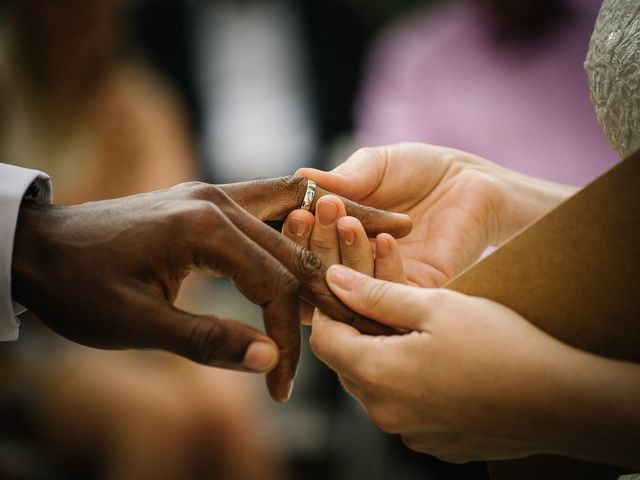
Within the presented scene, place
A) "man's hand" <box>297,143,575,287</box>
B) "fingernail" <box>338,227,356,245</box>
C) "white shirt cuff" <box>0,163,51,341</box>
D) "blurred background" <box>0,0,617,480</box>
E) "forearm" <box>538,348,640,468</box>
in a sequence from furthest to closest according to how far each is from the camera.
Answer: "blurred background" <box>0,0,617,480</box>
"man's hand" <box>297,143,575,287</box>
"fingernail" <box>338,227,356,245</box>
"white shirt cuff" <box>0,163,51,341</box>
"forearm" <box>538,348,640,468</box>

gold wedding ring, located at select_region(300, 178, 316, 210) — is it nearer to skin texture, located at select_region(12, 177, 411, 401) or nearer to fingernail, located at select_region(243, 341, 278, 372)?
skin texture, located at select_region(12, 177, 411, 401)

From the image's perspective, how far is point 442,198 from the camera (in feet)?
4.00

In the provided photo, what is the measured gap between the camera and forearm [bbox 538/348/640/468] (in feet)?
2.32

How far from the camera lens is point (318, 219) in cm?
99

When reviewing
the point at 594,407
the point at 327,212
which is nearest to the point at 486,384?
the point at 594,407

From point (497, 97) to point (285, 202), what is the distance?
1.38 m

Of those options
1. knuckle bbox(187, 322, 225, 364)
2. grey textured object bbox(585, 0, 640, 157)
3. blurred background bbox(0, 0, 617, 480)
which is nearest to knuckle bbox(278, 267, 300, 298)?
knuckle bbox(187, 322, 225, 364)

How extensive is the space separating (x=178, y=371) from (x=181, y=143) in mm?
829

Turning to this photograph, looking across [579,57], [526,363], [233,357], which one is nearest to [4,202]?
[233,357]

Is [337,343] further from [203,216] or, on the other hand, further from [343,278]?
[203,216]

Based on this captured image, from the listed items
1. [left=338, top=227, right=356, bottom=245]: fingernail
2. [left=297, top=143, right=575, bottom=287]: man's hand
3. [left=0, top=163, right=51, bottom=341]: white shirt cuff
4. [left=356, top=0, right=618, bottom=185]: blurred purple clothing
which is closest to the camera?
[left=0, top=163, right=51, bottom=341]: white shirt cuff

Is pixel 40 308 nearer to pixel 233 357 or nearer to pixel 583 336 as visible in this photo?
pixel 233 357

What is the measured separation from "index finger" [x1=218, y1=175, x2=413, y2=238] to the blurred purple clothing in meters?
1.09

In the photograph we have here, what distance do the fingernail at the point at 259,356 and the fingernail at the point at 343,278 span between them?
0.16 meters
